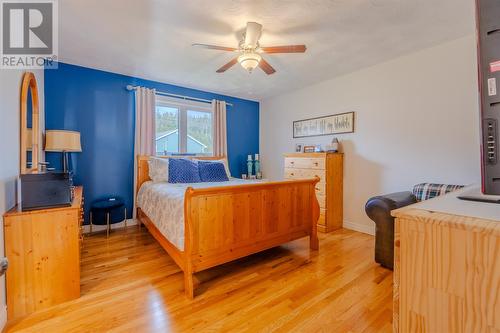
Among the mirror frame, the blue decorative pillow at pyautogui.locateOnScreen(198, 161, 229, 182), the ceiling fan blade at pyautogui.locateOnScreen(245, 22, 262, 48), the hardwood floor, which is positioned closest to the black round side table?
the hardwood floor

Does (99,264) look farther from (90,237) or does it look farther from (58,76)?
(58,76)

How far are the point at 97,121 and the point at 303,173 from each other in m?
3.18

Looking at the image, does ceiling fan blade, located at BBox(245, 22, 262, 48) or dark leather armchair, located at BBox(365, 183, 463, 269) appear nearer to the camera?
ceiling fan blade, located at BBox(245, 22, 262, 48)

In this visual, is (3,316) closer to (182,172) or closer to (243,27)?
(182,172)

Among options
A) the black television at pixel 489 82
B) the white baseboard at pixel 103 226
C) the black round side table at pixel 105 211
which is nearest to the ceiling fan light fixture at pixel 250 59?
the black television at pixel 489 82

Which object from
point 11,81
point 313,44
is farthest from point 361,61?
point 11,81

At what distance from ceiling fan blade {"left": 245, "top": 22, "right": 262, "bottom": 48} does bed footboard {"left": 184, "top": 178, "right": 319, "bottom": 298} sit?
1345mm

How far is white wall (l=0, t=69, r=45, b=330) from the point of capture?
153 centimetres

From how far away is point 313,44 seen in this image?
2598mm

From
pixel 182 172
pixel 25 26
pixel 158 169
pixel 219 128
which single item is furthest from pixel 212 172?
pixel 25 26

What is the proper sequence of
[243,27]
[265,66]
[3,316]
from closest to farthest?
[3,316] → [243,27] → [265,66]

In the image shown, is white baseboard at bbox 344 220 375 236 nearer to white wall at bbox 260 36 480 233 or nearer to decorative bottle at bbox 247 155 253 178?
white wall at bbox 260 36 480 233

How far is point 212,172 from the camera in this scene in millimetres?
3588

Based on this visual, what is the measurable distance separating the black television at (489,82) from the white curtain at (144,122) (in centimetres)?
381
